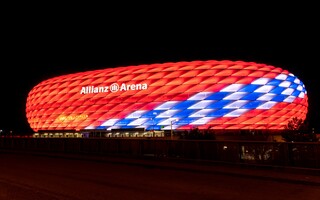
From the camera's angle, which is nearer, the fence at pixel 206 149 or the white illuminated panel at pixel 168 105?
the fence at pixel 206 149

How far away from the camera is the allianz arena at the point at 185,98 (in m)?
68.2

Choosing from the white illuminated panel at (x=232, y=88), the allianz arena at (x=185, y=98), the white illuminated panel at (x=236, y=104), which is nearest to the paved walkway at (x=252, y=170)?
the allianz arena at (x=185, y=98)

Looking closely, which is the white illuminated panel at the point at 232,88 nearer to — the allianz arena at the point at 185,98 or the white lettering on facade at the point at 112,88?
the allianz arena at the point at 185,98

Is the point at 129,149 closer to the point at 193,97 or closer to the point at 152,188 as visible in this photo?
the point at 152,188

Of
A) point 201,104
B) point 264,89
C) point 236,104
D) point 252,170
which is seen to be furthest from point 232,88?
point 252,170

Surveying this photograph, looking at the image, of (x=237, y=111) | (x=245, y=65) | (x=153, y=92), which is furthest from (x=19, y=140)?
(x=245, y=65)

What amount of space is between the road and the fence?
6.81ft

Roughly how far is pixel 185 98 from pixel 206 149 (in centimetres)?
4784

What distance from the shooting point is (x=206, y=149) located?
20203mm

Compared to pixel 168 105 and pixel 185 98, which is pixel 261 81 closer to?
pixel 185 98

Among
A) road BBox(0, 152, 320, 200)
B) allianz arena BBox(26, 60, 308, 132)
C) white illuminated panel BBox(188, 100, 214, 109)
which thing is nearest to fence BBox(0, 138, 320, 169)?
road BBox(0, 152, 320, 200)

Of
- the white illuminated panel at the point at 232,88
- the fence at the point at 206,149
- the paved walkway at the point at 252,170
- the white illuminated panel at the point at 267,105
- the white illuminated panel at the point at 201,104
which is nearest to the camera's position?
the paved walkway at the point at 252,170

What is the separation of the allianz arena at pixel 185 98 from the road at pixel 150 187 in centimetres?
5111

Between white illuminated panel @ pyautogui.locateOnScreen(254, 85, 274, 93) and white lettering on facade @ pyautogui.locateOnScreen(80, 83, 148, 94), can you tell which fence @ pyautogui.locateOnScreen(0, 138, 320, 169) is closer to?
white lettering on facade @ pyautogui.locateOnScreen(80, 83, 148, 94)
